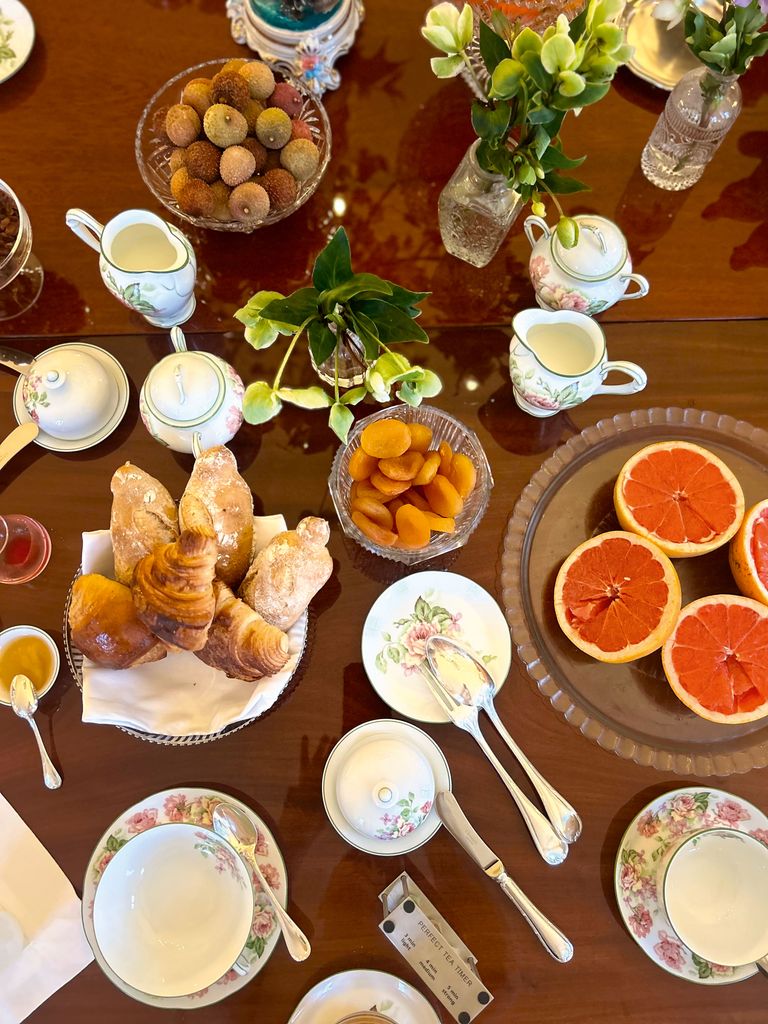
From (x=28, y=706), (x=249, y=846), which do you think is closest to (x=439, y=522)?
(x=249, y=846)

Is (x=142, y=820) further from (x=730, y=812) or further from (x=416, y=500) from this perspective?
(x=730, y=812)

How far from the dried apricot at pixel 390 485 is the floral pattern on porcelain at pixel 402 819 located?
40 centimetres

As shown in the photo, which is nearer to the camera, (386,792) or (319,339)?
(319,339)

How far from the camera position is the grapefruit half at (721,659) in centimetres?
102

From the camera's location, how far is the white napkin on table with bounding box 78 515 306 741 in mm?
917

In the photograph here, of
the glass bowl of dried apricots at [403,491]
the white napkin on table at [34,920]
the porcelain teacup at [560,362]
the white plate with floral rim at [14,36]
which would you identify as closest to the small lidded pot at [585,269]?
the porcelain teacup at [560,362]

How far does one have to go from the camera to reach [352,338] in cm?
97

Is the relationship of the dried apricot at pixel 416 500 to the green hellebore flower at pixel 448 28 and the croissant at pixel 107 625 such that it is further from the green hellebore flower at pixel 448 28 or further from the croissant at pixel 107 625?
the green hellebore flower at pixel 448 28

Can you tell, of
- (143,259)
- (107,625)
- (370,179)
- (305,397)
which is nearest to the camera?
(305,397)

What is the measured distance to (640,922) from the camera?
39.0 inches

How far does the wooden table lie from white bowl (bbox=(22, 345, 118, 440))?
47 mm

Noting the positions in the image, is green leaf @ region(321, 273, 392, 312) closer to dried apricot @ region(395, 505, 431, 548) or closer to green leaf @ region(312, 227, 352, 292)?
green leaf @ region(312, 227, 352, 292)

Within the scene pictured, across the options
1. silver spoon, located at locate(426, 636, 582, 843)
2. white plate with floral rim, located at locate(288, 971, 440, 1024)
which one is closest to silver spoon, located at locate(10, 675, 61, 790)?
white plate with floral rim, located at locate(288, 971, 440, 1024)

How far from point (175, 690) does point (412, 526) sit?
390 millimetres
